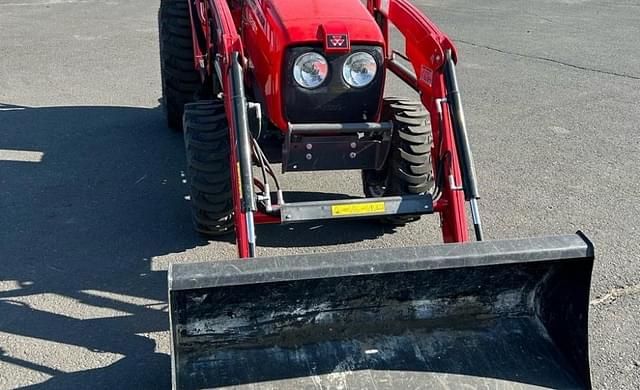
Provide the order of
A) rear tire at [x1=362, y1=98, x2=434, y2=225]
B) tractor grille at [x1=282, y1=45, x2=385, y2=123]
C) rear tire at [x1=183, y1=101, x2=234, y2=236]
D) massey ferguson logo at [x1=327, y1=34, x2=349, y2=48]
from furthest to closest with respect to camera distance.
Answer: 1. rear tire at [x1=362, y1=98, x2=434, y2=225]
2. rear tire at [x1=183, y1=101, x2=234, y2=236]
3. tractor grille at [x1=282, y1=45, x2=385, y2=123]
4. massey ferguson logo at [x1=327, y1=34, x2=349, y2=48]

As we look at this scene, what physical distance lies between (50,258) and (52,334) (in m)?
0.83

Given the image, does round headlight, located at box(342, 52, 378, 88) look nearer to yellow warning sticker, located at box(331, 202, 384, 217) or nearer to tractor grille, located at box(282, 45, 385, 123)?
tractor grille, located at box(282, 45, 385, 123)

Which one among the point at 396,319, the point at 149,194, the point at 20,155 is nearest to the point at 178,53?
the point at 149,194

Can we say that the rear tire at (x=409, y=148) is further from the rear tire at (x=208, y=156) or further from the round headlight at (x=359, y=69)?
the rear tire at (x=208, y=156)

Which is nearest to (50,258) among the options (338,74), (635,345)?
(338,74)

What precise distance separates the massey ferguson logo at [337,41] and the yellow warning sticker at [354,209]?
A: 85 cm

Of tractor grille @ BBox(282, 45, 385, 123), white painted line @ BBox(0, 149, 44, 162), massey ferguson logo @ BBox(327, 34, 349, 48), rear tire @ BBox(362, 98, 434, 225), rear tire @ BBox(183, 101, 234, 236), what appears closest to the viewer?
massey ferguson logo @ BBox(327, 34, 349, 48)

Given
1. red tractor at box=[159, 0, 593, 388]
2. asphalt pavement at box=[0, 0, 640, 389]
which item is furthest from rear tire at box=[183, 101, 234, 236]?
asphalt pavement at box=[0, 0, 640, 389]

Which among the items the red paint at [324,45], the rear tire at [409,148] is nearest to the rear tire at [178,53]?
the red paint at [324,45]

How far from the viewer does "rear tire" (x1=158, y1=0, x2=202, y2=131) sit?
614cm

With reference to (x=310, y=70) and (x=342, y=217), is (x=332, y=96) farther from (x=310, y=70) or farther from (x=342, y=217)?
(x=342, y=217)

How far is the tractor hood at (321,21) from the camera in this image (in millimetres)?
3895

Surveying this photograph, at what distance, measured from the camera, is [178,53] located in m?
6.14

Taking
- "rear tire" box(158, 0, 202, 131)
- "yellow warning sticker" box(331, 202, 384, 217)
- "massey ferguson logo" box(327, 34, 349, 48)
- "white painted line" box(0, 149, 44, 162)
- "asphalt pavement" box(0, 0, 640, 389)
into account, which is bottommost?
"asphalt pavement" box(0, 0, 640, 389)
